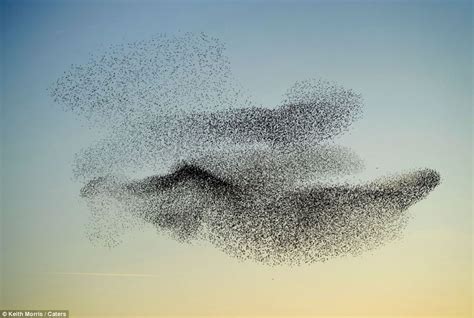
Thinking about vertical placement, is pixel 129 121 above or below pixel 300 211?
above

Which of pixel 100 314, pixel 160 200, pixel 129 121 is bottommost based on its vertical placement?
pixel 100 314

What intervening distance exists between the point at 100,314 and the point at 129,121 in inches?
58.3

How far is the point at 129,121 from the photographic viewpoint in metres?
4.27

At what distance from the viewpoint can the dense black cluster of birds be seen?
4.11 meters

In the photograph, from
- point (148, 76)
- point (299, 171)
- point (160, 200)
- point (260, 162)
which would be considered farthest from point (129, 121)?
point (299, 171)

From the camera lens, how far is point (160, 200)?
13.7ft

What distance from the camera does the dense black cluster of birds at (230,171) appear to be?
411cm

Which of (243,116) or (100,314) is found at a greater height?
(243,116)

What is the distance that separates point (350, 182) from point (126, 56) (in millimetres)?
2019

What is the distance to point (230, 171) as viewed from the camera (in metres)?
4.18

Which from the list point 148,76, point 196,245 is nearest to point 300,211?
point 196,245

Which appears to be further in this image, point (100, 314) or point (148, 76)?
point (148, 76)

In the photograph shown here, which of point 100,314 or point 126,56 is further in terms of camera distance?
point 126,56

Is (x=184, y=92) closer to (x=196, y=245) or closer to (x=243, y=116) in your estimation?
(x=243, y=116)
